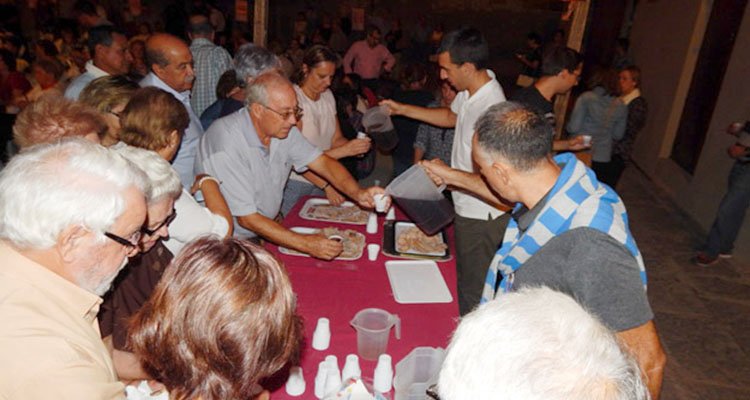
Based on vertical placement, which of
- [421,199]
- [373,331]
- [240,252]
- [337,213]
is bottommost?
[337,213]

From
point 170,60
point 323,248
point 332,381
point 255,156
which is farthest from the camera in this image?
point 170,60

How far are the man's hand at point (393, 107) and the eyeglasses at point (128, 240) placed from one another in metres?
2.64

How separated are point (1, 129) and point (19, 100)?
1139mm

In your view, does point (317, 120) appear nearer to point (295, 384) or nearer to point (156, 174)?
point (156, 174)

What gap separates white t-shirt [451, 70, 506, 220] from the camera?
3.49m

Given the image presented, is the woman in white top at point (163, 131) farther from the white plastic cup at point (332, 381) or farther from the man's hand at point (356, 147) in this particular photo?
the man's hand at point (356, 147)

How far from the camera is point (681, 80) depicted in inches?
285

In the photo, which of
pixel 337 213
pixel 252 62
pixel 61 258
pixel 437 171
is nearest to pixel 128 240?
pixel 61 258

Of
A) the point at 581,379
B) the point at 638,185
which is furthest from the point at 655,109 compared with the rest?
the point at 581,379

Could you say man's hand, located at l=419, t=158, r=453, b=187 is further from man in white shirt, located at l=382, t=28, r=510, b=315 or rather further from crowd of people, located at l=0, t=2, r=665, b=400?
man in white shirt, located at l=382, t=28, r=510, b=315

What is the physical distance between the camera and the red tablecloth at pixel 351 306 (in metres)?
2.15

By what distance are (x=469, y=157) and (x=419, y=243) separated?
2.58 ft

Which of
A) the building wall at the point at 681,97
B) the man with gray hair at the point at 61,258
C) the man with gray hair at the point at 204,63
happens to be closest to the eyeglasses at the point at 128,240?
the man with gray hair at the point at 61,258

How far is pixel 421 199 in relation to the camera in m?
3.11
